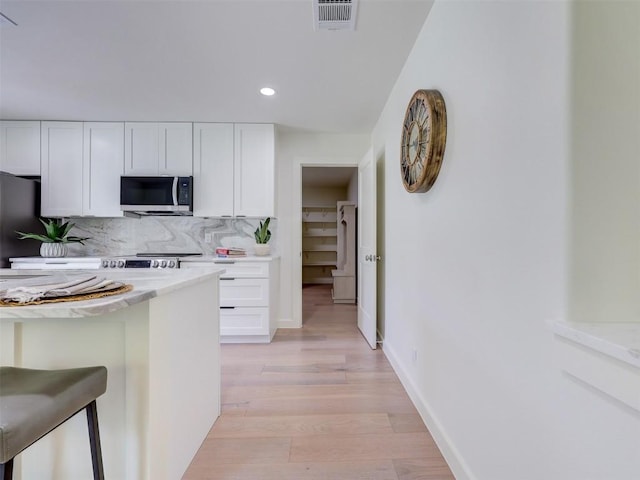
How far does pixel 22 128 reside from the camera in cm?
310

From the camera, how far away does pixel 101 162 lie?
3.14m

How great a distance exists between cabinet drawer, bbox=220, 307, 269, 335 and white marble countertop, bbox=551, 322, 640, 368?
255 cm

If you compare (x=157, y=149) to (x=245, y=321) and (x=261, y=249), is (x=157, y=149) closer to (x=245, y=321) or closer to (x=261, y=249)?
(x=261, y=249)

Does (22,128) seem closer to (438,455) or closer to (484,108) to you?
(484,108)

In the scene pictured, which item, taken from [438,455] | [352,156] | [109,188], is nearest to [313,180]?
[352,156]

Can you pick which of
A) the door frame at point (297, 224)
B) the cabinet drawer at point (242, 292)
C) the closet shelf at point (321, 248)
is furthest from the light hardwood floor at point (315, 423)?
the closet shelf at point (321, 248)

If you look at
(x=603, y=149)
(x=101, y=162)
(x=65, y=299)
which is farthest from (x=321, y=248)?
(x=603, y=149)

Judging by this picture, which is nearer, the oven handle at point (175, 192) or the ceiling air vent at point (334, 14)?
the ceiling air vent at point (334, 14)

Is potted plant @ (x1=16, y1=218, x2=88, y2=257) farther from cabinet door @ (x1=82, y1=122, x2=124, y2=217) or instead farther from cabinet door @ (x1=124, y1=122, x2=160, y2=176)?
cabinet door @ (x1=124, y1=122, x2=160, y2=176)

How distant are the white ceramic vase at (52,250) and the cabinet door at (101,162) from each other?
1.40ft

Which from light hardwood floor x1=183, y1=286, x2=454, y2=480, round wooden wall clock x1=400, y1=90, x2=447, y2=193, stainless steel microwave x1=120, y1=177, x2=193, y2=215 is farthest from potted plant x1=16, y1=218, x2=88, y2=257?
round wooden wall clock x1=400, y1=90, x2=447, y2=193

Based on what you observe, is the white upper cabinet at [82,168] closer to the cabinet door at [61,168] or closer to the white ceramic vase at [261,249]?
the cabinet door at [61,168]

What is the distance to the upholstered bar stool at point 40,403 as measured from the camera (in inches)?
28.2

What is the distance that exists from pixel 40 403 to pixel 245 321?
217 cm
